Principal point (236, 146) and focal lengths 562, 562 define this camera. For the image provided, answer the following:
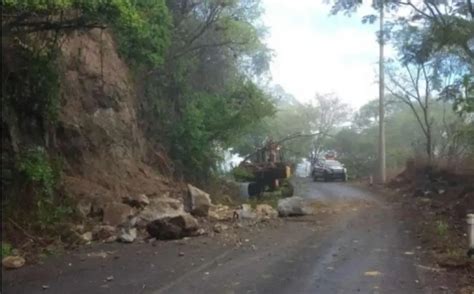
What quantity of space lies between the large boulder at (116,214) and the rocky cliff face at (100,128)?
712mm

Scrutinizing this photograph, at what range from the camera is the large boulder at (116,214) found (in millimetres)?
13229

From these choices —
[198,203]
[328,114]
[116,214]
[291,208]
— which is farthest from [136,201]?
[328,114]

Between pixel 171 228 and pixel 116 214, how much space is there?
225 centimetres

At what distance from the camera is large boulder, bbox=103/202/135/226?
521 inches

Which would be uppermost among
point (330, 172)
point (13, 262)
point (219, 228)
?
point (330, 172)

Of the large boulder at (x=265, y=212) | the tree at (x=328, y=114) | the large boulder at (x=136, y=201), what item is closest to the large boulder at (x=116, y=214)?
the large boulder at (x=136, y=201)

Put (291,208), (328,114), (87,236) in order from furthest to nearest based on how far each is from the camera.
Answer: (328,114) < (291,208) < (87,236)

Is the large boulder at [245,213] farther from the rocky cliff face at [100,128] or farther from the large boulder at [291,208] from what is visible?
the rocky cliff face at [100,128]

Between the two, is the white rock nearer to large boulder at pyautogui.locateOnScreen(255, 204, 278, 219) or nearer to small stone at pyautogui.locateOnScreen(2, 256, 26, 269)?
small stone at pyautogui.locateOnScreen(2, 256, 26, 269)

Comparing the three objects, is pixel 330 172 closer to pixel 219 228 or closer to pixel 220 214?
pixel 220 214

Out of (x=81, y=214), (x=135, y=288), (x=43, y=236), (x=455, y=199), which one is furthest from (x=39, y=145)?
(x=455, y=199)

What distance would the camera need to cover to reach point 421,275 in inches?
326

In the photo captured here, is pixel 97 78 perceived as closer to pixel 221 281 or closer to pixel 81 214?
pixel 81 214

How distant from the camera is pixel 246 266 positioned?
8.95 m
